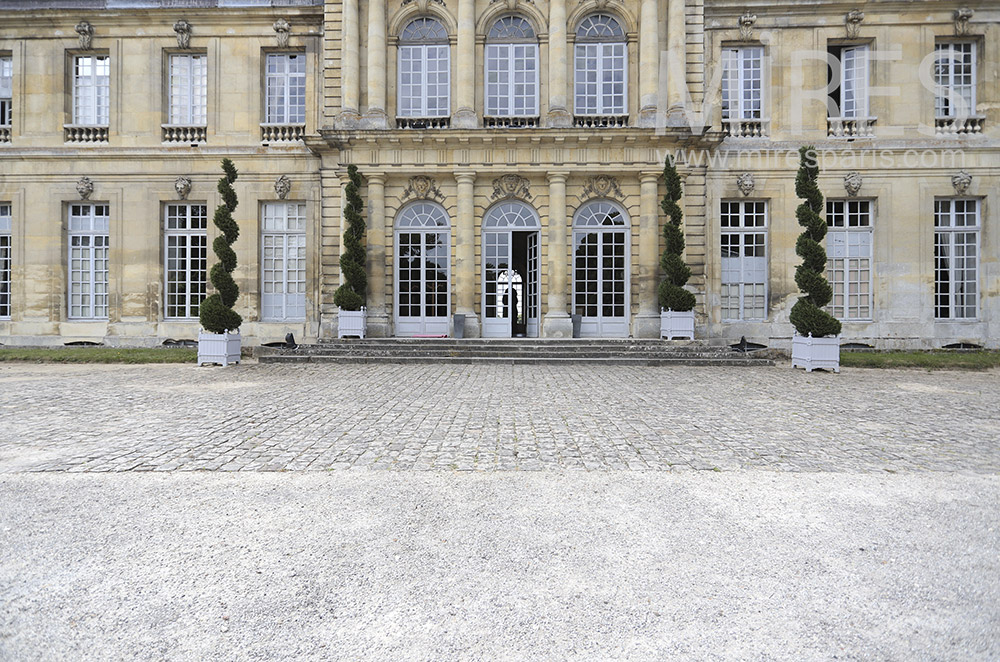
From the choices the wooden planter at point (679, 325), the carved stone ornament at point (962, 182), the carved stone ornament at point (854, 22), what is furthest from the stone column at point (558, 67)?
the carved stone ornament at point (962, 182)

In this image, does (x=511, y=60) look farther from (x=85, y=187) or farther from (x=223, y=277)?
(x=85, y=187)

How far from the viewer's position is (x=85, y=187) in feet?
54.4

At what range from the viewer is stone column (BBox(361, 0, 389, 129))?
50.6ft

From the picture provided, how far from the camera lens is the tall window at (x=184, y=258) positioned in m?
16.9

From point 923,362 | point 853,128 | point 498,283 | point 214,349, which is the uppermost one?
point 853,128

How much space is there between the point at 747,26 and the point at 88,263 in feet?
69.4

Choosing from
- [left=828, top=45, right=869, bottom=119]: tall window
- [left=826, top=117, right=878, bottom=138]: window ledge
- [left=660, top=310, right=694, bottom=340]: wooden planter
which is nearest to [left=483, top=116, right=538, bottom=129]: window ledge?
[left=660, top=310, right=694, bottom=340]: wooden planter

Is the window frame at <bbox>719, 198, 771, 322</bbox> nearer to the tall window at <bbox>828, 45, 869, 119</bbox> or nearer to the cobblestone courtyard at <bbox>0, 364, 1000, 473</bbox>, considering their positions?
the tall window at <bbox>828, 45, 869, 119</bbox>

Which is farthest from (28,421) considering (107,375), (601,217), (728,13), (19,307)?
(728,13)

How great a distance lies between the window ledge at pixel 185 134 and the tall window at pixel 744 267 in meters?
15.9

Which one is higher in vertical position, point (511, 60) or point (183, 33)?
point (183, 33)

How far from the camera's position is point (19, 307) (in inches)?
663

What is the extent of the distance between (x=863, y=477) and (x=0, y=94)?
79.2 ft

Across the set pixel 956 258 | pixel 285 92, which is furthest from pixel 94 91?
pixel 956 258
